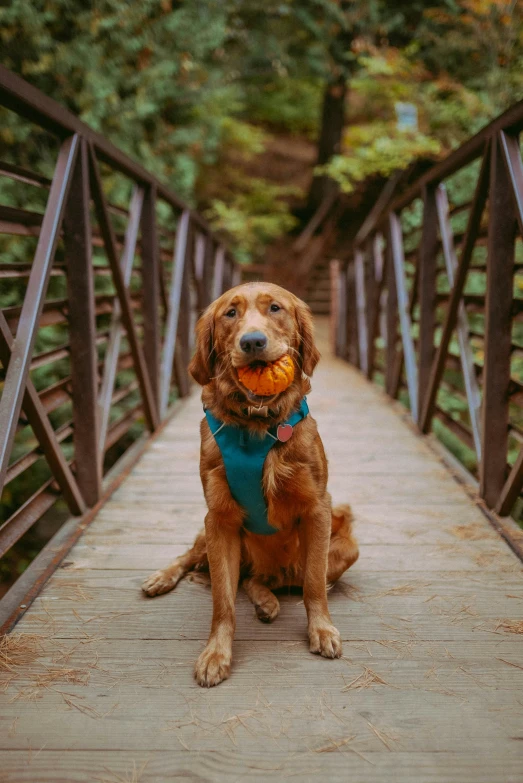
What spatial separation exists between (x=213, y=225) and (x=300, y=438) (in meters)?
11.1

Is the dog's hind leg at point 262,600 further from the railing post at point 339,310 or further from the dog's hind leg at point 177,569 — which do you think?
the railing post at point 339,310

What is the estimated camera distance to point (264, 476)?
1.78 meters

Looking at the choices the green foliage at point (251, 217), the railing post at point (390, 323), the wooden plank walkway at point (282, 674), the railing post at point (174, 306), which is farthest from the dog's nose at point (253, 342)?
the green foliage at point (251, 217)

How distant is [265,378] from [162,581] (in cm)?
85

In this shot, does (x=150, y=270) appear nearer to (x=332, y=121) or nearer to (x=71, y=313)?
(x=71, y=313)

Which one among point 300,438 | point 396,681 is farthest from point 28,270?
point 396,681

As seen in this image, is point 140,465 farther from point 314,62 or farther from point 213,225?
point 314,62

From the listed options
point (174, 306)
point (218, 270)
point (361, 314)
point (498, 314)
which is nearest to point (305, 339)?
point (498, 314)

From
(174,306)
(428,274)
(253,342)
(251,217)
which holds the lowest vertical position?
(174,306)

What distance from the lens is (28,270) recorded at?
7.57 ft

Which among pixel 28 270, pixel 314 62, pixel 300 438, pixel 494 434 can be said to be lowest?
pixel 494 434

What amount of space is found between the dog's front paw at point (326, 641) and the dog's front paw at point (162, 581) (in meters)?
0.57

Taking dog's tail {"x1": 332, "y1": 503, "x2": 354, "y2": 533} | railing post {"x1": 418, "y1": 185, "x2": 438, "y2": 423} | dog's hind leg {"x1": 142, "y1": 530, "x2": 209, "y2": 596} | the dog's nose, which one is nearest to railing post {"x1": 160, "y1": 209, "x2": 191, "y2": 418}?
railing post {"x1": 418, "y1": 185, "x2": 438, "y2": 423}

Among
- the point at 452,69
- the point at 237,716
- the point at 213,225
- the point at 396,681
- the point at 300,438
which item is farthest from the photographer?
the point at 213,225
